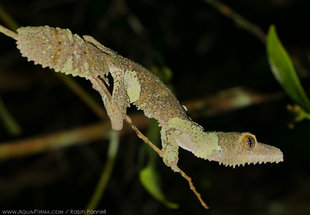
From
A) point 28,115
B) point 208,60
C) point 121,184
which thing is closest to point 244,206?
point 121,184

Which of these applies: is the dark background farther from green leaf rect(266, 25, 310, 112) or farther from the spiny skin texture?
the spiny skin texture

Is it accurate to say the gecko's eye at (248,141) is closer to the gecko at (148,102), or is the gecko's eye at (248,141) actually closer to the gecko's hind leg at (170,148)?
the gecko at (148,102)

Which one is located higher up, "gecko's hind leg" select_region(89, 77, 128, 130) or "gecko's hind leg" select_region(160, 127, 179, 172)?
"gecko's hind leg" select_region(89, 77, 128, 130)

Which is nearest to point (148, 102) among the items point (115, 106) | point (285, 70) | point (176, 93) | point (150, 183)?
point (115, 106)

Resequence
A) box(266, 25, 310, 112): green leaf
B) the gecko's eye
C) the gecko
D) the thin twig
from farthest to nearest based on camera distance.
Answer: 1. box(266, 25, 310, 112): green leaf
2. the gecko's eye
3. the gecko
4. the thin twig

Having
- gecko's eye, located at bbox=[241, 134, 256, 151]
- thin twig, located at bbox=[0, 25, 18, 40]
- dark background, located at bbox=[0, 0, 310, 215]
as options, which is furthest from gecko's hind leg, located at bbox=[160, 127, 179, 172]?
dark background, located at bbox=[0, 0, 310, 215]

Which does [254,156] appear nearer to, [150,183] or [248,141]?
[248,141]

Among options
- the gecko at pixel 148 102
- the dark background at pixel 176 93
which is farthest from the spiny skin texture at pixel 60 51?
the dark background at pixel 176 93
